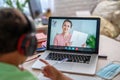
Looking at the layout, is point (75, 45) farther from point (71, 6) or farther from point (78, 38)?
point (71, 6)

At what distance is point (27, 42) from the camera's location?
75 centimetres

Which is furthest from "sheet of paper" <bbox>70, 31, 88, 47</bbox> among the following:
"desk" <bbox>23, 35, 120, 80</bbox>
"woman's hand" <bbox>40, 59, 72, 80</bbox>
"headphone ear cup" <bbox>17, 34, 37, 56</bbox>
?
"headphone ear cup" <bbox>17, 34, 37, 56</bbox>

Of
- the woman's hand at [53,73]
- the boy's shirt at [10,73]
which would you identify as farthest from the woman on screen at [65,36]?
the boy's shirt at [10,73]

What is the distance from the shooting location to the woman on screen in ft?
4.72

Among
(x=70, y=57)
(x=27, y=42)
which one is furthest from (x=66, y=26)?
(x=27, y=42)

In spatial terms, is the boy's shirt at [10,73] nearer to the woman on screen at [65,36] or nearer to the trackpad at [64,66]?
the trackpad at [64,66]

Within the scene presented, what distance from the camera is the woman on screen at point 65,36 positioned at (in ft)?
A: 4.72

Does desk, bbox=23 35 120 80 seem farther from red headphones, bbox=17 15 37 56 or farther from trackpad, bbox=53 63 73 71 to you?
red headphones, bbox=17 15 37 56

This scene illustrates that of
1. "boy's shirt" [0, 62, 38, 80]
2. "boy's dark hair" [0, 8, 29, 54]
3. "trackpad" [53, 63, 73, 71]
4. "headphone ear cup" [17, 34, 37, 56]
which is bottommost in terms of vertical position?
"trackpad" [53, 63, 73, 71]

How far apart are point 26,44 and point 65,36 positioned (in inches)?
27.9

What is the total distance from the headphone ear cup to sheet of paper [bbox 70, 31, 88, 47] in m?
0.64

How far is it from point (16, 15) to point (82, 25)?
2.58ft

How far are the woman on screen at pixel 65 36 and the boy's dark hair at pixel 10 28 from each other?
0.73m

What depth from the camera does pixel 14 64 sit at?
2.45ft
